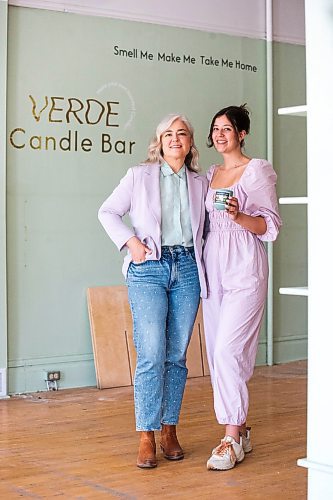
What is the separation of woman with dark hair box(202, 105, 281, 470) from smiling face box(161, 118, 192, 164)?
19cm

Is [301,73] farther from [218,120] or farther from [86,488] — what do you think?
[86,488]

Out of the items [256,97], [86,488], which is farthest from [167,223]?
[256,97]

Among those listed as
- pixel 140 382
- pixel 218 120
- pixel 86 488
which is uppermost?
pixel 218 120

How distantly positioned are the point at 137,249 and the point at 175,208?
291mm

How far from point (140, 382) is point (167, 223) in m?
0.74

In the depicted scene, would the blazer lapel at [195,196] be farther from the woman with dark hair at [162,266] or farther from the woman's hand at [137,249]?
the woman's hand at [137,249]

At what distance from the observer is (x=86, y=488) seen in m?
4.19

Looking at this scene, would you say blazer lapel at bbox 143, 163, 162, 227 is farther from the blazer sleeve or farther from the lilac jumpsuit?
the lilac jumpsuit

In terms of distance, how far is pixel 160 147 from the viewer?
4.64 metres

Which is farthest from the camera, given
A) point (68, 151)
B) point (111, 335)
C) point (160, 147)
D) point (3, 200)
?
point (111, 335)

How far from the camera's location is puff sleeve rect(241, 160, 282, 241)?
4574 millimetres
